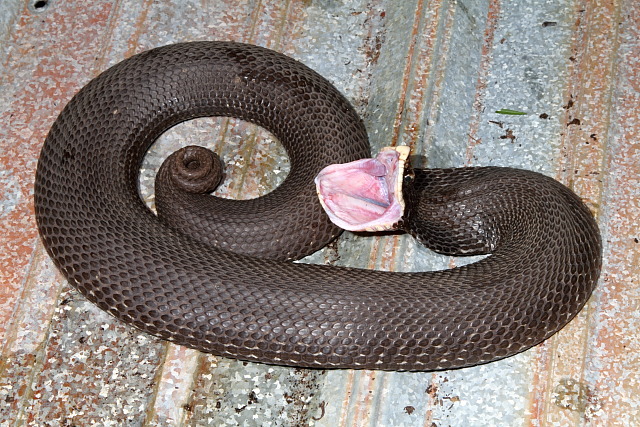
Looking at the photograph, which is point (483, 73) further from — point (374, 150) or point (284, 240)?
point (284, 240)

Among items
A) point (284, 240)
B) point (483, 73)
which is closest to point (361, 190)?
point (284, 240)

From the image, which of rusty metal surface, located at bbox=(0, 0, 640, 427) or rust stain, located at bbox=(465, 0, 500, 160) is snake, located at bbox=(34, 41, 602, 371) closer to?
rusty metal surface, located at bbox=(0, 0, 640, 427)

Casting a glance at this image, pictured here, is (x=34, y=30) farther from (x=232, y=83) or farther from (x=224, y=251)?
(x=224, y=251)

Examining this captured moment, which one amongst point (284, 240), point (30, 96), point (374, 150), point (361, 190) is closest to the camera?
point (361, 190)

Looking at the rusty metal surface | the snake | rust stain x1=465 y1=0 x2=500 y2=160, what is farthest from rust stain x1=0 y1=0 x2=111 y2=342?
rust stain x1=465 y1=0 x2=500 y2=160

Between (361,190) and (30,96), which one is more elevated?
(361,190)

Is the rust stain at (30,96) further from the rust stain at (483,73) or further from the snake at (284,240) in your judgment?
the rust stain at (483,73)
